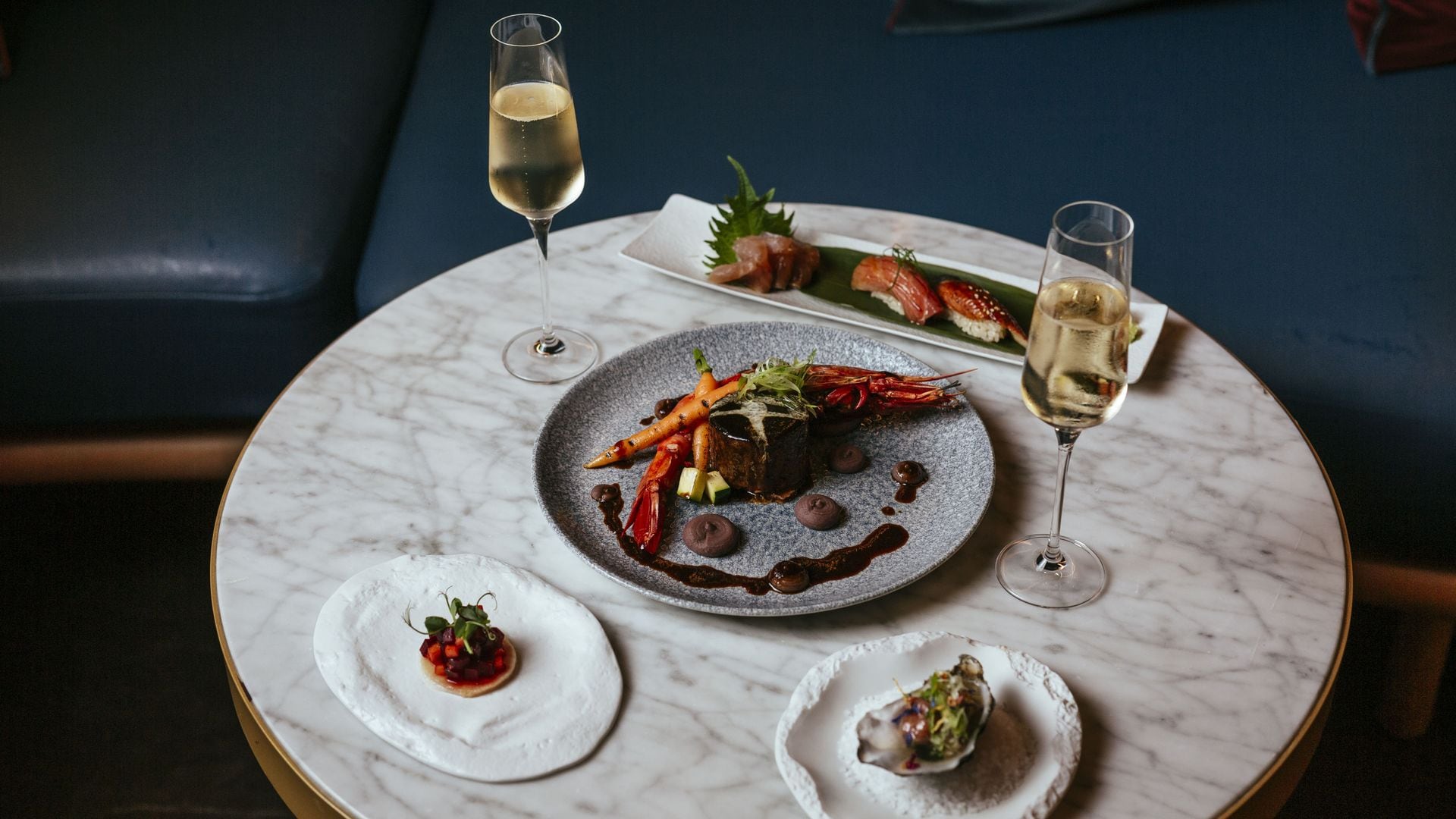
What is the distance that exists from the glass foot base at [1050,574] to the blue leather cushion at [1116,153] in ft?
3.04

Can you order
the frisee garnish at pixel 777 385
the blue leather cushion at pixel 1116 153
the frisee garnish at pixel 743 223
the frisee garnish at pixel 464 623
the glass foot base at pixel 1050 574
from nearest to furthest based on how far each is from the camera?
1. the frisee garnish at pixel 464 623
2. the glass foot base at pixel 1050 574
3. the frisee garnish at pixel 777 385
4. the frisee garnish at pixel 743 223
5. the blue leather cushion at pixel 1116 153

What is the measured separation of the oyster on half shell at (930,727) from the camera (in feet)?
3.43

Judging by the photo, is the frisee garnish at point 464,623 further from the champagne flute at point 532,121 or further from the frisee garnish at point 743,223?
the frisee garnish at point 743,223

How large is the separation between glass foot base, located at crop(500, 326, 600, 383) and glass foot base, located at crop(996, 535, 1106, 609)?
0.65 m

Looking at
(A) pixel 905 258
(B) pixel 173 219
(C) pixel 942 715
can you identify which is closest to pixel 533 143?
(A) pixel 905 258

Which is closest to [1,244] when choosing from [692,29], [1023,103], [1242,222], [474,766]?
[692,29]

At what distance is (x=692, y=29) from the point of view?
2807mm

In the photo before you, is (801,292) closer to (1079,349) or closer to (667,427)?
(667,427)

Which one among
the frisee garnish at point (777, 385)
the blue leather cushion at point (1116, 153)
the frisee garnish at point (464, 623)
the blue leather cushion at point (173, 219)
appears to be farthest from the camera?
the blue leather cushion at point (173, 219)

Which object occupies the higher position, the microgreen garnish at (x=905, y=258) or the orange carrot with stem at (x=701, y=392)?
the microgreen garnish at (x=905, y=258)

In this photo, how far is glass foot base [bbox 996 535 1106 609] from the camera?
131 cm

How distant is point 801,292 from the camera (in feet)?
5.98

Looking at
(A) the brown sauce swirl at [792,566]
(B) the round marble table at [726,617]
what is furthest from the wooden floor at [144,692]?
(A) the brown sauce swirl at [792,566]

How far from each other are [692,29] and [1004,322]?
142 centimetres
